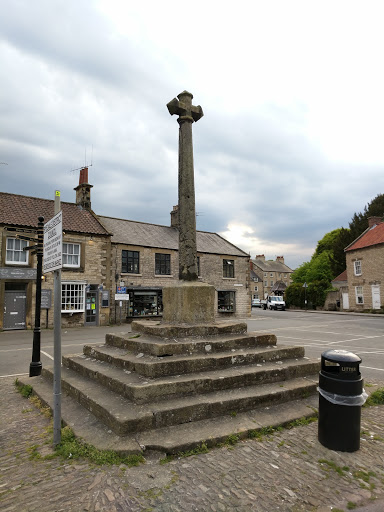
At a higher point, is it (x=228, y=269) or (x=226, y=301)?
(x=228, y=269)

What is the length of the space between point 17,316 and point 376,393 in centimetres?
1799

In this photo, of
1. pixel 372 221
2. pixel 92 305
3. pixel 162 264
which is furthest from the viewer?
pixel 372 221

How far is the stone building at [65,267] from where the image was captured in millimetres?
17625

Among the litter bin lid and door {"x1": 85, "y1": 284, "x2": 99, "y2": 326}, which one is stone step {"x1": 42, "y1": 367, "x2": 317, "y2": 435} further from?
door {"x1": 85, "y1": 284, "x2": 99, "y2": 326}

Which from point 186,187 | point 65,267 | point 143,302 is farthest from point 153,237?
point 186,187

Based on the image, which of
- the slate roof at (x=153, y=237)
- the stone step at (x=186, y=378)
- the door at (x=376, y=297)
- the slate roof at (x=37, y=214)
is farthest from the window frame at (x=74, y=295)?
the door at (x=376, y=297)

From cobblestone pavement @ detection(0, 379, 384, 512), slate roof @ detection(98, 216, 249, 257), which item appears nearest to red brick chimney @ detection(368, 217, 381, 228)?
slate roof @ detection(98, 216, 249, 257)

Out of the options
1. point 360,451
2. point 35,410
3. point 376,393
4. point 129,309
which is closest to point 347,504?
point 360,451

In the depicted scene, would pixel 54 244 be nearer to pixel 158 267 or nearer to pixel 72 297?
pixel 72 297

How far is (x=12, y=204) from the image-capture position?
757 inches

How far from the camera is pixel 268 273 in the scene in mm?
78812

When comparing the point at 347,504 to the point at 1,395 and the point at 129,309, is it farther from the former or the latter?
the point at 129,309

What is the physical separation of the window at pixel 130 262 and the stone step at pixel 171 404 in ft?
57.1

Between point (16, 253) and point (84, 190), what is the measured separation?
6.93 metres
